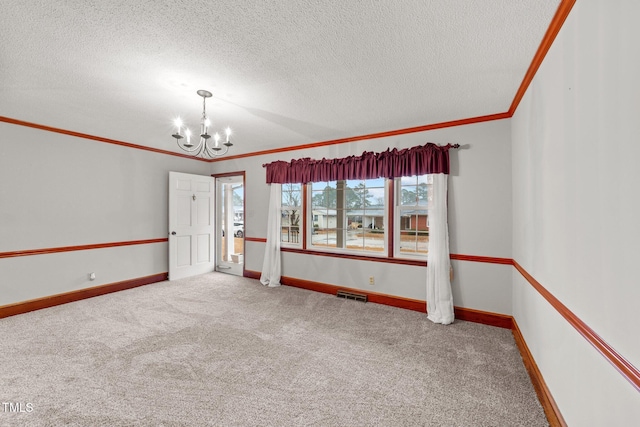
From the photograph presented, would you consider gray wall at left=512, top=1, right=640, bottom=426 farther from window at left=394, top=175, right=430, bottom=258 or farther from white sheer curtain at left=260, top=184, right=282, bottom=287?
white sheer curtain at left=260, top=184, right=282, bottom=287

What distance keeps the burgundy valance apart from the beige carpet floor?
189cm

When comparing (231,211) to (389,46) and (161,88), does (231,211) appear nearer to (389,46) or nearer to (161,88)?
(161,88)

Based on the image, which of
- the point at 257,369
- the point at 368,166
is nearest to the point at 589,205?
the point at 257,369

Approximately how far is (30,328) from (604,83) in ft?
16.6

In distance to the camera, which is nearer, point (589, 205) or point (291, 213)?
point (589, 205)

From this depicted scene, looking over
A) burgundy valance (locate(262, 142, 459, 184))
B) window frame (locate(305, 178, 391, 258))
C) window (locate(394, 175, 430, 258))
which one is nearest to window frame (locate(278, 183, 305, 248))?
window frame (locate(305, 178, 391, 258))

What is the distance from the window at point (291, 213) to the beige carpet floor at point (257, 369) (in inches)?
61.8

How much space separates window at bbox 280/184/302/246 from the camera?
192 inches

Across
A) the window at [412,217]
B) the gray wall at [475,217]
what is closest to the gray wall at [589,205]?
the gray wall at [475,217]

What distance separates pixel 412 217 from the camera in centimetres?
385

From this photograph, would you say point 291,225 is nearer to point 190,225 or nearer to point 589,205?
point 190,225

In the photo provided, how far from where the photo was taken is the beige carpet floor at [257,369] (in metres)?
1.79

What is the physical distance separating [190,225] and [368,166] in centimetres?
360

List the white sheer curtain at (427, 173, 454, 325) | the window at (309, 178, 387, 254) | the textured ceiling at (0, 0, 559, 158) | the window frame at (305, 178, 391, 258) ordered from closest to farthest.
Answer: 1. the textured ceiling at (0, 0, 559, 158)
2. the white sheer curtain at (427, 173, 454, 325)
3. the window frame at (305, 178, 391, 258)
4. the window at (309, 178, 387, 254)
